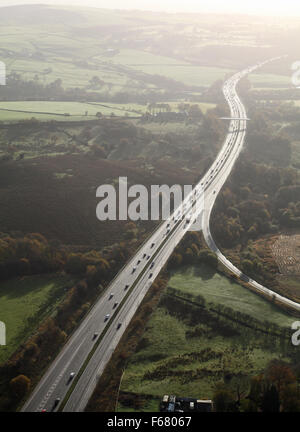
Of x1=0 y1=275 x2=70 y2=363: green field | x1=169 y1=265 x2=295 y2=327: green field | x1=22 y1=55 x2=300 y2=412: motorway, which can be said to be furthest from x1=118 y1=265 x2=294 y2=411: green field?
x1=0 y1=275 x2=70 y2=363: green field

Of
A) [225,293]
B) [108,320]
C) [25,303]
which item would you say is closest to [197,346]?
[225,293]

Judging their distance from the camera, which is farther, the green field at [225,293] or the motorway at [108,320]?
the green field at [225,293]

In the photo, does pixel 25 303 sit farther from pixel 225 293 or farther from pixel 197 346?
pixel 225 293

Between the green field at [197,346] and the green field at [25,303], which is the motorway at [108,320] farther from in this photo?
the green field at [25,303]

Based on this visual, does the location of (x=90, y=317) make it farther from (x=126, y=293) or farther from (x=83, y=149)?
(x=83, y=149)

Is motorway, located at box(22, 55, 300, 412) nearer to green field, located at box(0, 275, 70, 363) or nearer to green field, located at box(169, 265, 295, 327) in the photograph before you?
green field, located at box(169, 265, 295, 327)

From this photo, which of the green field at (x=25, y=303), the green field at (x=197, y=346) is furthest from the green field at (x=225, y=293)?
the green field at (x=25, y=303)
